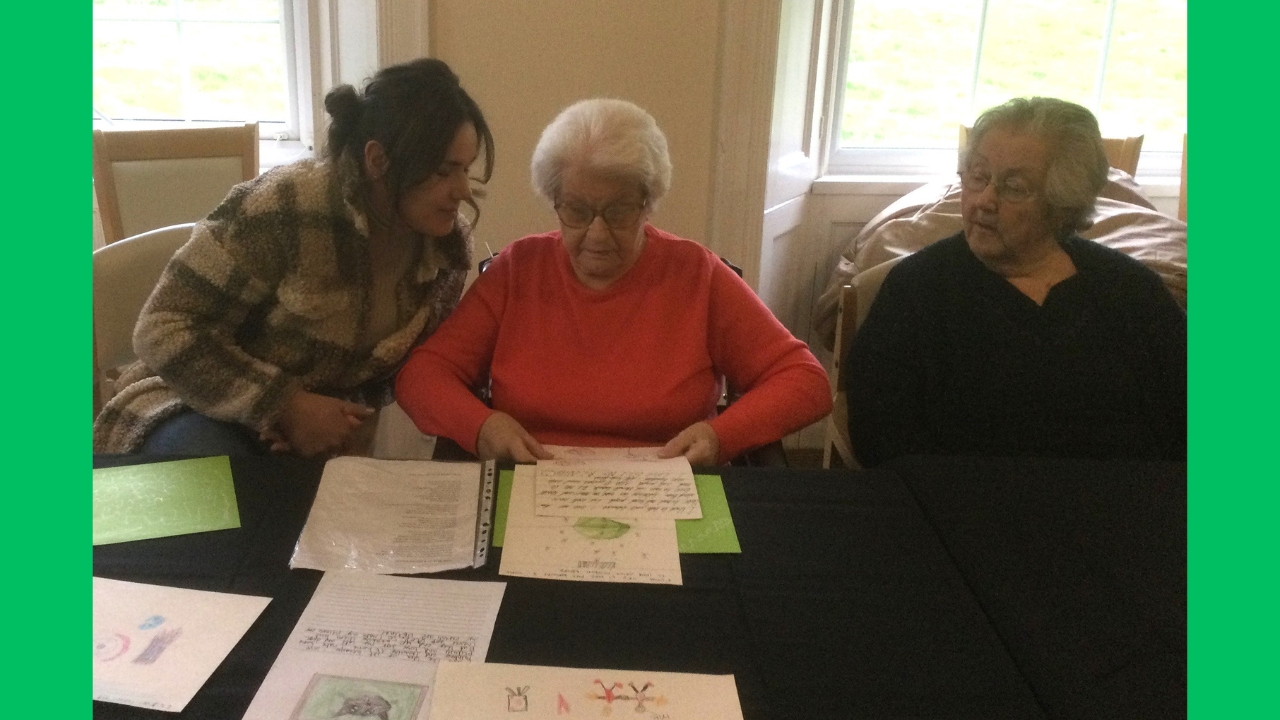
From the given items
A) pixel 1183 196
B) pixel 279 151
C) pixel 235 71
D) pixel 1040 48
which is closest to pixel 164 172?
pixel 279 151

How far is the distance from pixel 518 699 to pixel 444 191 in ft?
3.06

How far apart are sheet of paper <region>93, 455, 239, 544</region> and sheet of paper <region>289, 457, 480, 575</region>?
0.12 meters

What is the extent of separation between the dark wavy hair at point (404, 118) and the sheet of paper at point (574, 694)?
881 mm

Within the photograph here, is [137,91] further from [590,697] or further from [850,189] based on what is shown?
[590,697]

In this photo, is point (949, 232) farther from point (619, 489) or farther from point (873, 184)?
point (619, 489)

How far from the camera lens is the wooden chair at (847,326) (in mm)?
1796

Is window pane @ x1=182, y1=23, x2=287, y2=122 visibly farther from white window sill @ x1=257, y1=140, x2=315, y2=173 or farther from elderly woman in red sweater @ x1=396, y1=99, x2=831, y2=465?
elderly woman in red sweater @ x1=396, y1=99, x2=831, y2=465

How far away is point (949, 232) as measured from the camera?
2.45m

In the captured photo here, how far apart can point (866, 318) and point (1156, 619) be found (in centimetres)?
81

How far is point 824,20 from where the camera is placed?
267 cm

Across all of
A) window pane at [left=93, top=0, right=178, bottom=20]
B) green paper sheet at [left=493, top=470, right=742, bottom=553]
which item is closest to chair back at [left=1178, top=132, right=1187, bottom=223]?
green paper sheet at [left=493, top=470, right=742, bottom=553]

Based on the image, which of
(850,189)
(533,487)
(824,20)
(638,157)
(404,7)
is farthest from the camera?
(850,189)

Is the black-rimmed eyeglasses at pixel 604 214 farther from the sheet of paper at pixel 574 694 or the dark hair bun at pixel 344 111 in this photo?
the sheet of paper at pixel 574 694

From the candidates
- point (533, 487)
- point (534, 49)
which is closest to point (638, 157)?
point (533, 487)
